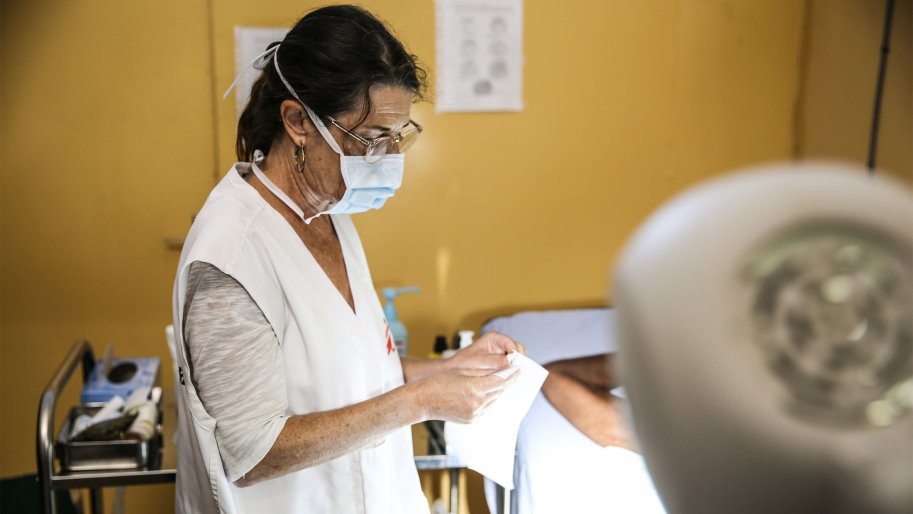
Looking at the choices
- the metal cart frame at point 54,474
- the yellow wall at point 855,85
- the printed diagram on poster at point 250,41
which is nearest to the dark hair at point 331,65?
the metal cart frame at point 54,474

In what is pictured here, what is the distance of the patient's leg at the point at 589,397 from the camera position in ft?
5.73

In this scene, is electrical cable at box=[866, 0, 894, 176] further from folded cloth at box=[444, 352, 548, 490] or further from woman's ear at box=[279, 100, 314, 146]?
woman's ear at box=[279, 100, 314, 146]

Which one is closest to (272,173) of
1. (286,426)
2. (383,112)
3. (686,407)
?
(383,112)

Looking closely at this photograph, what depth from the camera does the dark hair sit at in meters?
1.23

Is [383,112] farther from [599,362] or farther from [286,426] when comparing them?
[599,362]

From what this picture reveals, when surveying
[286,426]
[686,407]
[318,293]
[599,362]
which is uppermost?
[686,407]

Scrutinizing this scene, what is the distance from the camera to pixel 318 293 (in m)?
A: 1.24

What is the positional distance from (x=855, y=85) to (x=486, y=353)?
1.71m

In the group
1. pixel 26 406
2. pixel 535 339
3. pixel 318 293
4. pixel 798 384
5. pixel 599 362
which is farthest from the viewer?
pixel 26 406

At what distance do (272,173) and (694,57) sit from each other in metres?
1.78

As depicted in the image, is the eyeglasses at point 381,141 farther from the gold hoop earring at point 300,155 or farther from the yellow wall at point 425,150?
the yellow wall at point 425,150

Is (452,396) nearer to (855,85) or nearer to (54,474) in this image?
(54,474)

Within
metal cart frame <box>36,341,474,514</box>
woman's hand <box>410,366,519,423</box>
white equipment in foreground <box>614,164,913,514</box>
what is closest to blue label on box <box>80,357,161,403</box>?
metal cart frame <box>36,341,474,514</box>

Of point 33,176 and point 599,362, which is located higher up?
point 33,176
